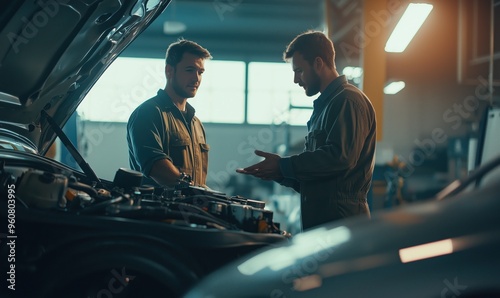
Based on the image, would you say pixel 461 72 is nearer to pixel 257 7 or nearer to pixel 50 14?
pixel 50 14

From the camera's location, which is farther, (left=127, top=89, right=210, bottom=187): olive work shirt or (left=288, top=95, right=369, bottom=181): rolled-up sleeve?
(left=127, top=89, right=210, bottom=187): olive work shirt

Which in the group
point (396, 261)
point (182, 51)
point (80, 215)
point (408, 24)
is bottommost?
point (396, 261)

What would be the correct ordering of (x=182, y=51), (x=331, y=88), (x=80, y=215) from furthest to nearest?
1. (x=182, y=51)
2. (x=331, y=88)
3. (x=80, y=215)

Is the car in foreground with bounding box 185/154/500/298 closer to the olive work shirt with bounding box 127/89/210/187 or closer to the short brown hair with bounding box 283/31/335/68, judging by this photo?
the short brown hair with bounding box 283/31/335/68

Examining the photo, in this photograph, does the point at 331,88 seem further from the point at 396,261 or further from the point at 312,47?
the point at 396,261

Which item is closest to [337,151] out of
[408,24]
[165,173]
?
[165,173]

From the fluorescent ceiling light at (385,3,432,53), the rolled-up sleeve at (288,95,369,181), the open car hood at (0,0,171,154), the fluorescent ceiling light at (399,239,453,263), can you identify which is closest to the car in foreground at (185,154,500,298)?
the fluorescent ceiling light at (399,239,453,263)

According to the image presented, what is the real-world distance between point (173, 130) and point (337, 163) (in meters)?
0.94

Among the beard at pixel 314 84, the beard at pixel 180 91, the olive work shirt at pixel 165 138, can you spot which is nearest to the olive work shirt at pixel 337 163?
the beard at pixel 314 84

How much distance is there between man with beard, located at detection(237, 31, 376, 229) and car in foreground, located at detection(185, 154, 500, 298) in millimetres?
941

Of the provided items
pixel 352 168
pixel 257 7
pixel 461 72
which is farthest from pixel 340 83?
pixel 257 7

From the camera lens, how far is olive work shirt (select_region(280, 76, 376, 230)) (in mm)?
2422

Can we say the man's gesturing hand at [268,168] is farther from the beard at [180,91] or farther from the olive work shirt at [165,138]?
the beard at [180,91]

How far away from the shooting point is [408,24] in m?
5.25
